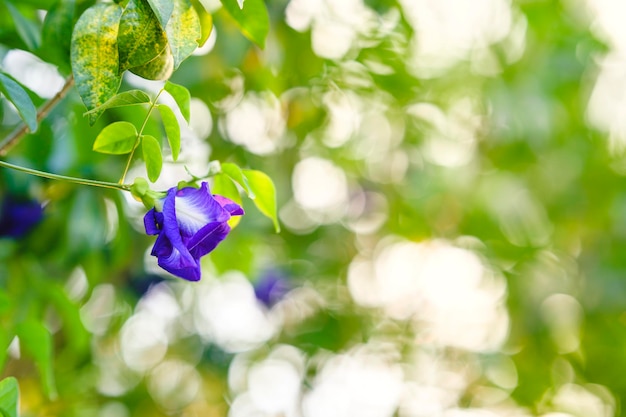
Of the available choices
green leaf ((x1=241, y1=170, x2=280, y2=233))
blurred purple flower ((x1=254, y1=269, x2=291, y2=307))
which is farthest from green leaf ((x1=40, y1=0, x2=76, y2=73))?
blurred purple flower ((x1=254, y1=269, x2=291, y2=307))

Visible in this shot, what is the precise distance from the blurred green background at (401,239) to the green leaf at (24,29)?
15.8 inches

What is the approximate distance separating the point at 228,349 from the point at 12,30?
102 cm

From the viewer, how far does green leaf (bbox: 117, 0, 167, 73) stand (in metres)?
0.47

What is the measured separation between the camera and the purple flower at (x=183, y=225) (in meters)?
0.49

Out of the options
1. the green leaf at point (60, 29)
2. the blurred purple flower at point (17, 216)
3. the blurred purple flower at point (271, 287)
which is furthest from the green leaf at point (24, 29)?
the blurred purple flower at point (271, 287)

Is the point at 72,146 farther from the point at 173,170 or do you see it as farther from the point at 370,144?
the point at 370,144

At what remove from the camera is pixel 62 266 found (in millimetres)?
1019

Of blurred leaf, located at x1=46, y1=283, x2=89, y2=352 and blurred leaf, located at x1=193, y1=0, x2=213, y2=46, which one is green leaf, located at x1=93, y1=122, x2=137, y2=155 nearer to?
blurred leaf, located at x1=193, y1=0, x2=213, y2=46

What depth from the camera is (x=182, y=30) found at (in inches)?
19.1

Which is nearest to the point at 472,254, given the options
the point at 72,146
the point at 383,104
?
the point at 383,104

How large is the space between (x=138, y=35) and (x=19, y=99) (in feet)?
0.35

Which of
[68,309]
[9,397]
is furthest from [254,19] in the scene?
[68,309]

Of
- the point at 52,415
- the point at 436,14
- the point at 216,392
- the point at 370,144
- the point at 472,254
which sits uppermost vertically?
the point at 436,14

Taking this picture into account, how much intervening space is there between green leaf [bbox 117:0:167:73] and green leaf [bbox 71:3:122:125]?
0.01m
